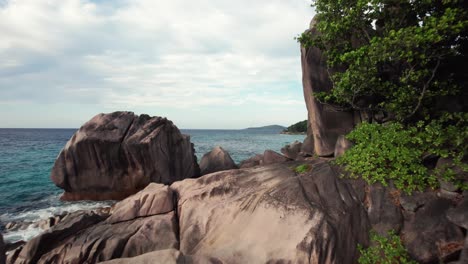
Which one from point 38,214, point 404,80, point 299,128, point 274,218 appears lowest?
point 38,214

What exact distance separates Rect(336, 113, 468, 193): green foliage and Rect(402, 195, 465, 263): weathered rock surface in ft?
1.98

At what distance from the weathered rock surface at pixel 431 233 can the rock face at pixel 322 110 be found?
20.3 feet

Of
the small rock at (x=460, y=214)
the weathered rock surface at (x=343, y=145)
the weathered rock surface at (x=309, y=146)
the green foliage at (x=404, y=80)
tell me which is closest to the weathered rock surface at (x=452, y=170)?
the green foliage at (x=404, y=80)

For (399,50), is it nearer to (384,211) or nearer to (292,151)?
(384,211)

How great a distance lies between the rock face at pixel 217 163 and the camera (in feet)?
74.5

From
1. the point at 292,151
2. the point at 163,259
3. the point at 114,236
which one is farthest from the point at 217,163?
the point at 163,259

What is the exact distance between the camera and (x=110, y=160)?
1733cm

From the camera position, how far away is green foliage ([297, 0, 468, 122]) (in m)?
7.75

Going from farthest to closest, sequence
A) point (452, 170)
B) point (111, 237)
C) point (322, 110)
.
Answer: point (322, 110) < point (111, 237) < point (452, 170)

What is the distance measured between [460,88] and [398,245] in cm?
686

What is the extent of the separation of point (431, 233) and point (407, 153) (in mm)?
2379

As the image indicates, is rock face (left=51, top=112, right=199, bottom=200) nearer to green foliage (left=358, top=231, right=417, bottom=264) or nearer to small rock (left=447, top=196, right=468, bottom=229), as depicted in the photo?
green foliage (left=358, top=231, right=417, bottom=264)

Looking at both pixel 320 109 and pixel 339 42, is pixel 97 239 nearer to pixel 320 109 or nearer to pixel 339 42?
pixel 320 109

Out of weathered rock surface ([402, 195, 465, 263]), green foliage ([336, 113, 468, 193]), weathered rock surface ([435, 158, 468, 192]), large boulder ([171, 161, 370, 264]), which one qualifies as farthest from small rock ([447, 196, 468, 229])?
large boulder ([171, 161, 370, 264])
